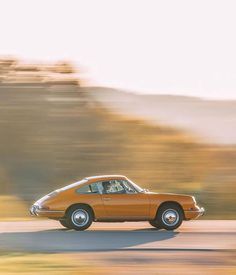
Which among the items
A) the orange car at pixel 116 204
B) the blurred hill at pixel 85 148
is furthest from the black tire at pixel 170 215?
the blurred hill at pixel 85 148

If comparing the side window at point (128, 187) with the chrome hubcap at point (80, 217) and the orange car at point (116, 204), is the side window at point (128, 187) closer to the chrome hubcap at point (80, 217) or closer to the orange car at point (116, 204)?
the orange car at point (116, 204)

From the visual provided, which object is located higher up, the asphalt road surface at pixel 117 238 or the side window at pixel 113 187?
the side window at pixel 113 187

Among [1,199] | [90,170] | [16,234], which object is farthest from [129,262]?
[90,170]

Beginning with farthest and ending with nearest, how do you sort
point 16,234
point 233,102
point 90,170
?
point 233,102 < point 90,170 < point 16,234

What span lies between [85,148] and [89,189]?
37.7 meters

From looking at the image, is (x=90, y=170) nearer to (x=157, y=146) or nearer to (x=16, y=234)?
(x=157, y=146)

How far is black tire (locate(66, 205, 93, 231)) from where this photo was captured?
792 inches

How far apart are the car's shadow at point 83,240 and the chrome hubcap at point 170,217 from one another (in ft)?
0.91

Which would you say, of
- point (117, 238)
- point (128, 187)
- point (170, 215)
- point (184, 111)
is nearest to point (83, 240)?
point (117, 238)

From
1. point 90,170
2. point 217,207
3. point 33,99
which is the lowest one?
point 217,207

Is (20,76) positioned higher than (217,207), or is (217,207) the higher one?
(20,76)

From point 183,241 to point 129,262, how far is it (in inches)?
133

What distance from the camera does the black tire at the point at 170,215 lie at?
67.0ft

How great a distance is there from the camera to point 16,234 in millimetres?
19719
